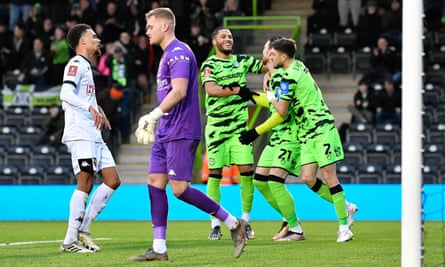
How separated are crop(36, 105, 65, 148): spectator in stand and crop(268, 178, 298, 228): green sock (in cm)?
1070

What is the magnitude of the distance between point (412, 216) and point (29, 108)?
17.2 m

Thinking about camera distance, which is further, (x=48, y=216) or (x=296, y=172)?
(x=48, y=216)

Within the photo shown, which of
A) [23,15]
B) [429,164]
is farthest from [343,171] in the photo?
[23,15]

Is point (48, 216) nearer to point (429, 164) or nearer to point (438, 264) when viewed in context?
point (429, 164)

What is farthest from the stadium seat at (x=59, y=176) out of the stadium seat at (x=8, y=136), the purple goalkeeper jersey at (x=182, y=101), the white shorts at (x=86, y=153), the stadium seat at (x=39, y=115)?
the purple goalkeeper jersey at (x=182, y=101)

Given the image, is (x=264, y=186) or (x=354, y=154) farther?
(x=354, y=154)

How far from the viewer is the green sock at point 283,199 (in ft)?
41.9

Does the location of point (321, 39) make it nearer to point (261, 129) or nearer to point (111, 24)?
point (111, 24)

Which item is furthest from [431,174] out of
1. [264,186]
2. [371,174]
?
[264,186]

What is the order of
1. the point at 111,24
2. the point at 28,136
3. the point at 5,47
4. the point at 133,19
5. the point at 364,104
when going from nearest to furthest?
the point at 364,104 → the point at 28,136 → the point at 111,24 → the point at 133,19 → the point at 5,47

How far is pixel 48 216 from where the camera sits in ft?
65.8

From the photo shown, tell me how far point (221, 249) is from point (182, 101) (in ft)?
6.08

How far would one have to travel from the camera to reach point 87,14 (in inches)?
1016

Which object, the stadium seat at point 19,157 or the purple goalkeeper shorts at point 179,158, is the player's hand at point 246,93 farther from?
the stadium seat at point 19,157
